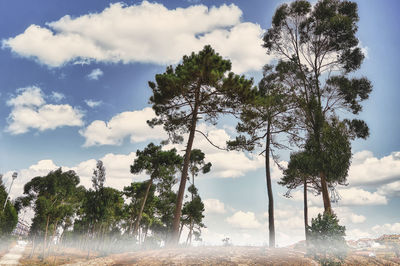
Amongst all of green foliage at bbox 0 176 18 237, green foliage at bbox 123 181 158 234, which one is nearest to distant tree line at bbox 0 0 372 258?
green foliage at bbox 123 181 158 234

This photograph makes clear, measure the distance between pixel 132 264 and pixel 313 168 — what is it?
12567 millimetres

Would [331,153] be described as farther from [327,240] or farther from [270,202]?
[327,240]

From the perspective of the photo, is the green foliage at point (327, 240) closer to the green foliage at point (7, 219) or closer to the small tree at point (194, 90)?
the small tree at point (194, 90)

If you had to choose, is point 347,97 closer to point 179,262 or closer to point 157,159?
point 179,262

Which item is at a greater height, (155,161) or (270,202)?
(155,161)

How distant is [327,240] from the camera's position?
9.70m

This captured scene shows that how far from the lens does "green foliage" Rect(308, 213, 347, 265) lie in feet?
31.1

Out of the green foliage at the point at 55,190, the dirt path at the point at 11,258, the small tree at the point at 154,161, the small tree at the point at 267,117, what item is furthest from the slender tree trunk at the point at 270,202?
the green foliage at the point at 55,190

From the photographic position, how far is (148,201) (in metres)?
34.1

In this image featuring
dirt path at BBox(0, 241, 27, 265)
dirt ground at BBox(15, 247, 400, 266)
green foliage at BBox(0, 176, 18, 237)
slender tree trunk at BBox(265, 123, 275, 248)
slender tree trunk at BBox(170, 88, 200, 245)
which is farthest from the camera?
green foliage at BBox(0, 176, 18, 237)

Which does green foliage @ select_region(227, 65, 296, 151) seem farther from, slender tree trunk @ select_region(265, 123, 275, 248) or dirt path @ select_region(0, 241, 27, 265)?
dirt path @ select_region(0, 241, 27, 265)

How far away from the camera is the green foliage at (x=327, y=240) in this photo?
9492 mm

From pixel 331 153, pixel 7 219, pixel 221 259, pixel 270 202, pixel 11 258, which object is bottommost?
pixel 11 258

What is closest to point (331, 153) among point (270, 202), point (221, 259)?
point (270, 202)
